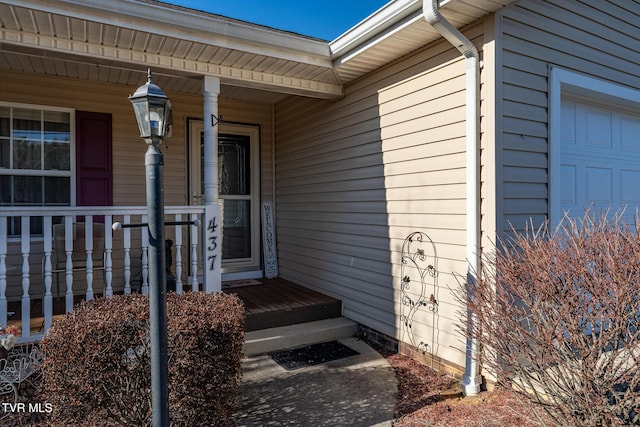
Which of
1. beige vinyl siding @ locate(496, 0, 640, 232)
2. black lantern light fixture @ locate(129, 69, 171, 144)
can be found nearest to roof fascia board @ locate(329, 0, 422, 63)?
beige vinyl siding @ locate(496, 0, 640, 232)

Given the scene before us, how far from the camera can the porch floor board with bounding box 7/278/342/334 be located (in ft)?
13.3

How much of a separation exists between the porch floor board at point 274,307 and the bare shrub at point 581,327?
8.14ft

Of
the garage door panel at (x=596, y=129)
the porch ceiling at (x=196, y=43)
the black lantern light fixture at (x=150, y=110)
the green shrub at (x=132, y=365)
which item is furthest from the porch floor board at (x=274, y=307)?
the garage door panel at (x=596, y=129)

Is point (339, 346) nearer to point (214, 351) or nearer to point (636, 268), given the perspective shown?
point (214, 351)

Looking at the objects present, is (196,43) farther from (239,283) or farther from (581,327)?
(581,327)

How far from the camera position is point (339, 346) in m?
4.07

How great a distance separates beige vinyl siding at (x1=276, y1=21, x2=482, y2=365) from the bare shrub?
1.01m

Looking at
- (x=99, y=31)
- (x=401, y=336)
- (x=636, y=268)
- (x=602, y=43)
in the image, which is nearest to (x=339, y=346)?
(x=401, y=336)

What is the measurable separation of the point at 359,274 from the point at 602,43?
3.24 meters

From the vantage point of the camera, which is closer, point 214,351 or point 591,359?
point 591,359

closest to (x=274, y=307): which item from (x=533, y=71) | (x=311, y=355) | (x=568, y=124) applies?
(x=311, y=355)

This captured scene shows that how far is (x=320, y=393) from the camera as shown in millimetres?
3064

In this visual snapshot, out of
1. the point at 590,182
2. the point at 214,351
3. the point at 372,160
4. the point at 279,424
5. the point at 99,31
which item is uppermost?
the point at 99,31

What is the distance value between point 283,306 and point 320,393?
1.42 m
